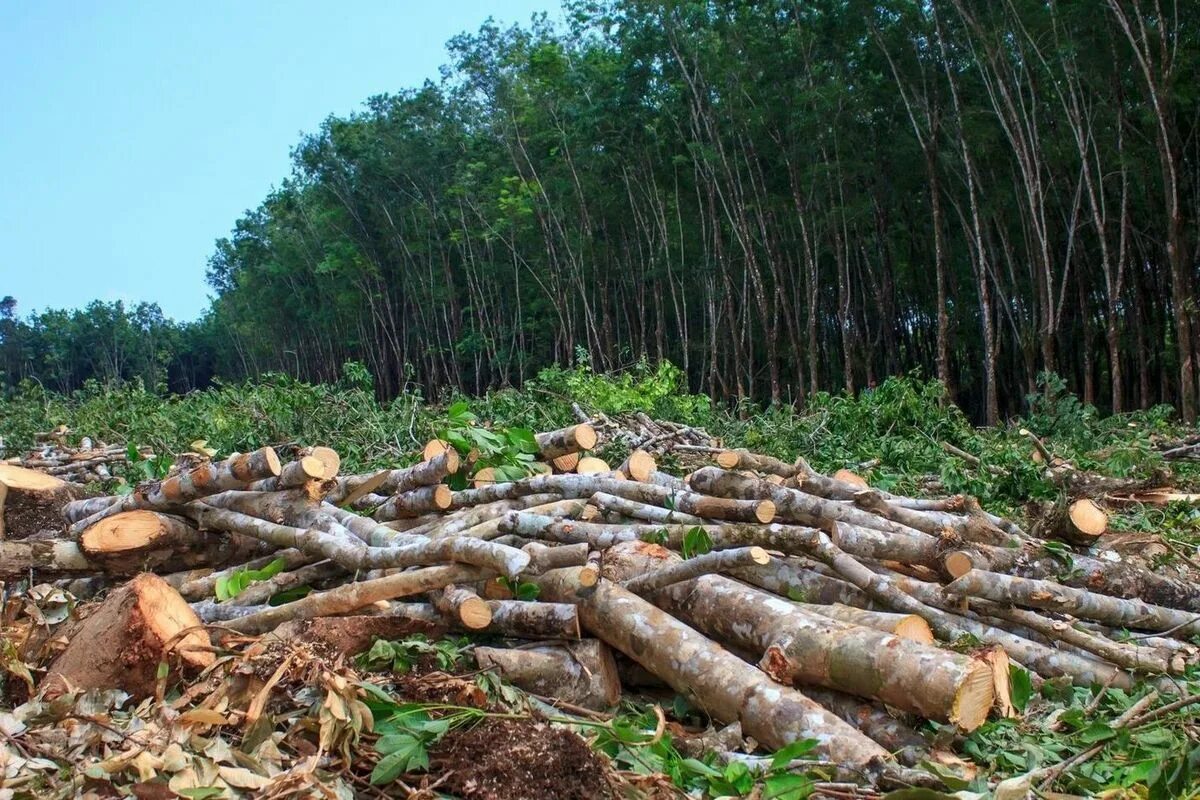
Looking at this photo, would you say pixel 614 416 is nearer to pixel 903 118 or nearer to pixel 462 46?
pixel 903 118

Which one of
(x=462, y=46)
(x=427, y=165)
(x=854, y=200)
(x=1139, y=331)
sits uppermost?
(x=462, y=46)

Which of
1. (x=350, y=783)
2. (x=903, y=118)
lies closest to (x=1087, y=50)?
(x=903, y=118)

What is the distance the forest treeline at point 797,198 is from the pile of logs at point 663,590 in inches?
343

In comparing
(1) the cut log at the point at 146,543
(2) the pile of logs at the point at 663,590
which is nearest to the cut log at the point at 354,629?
(2) the pile of logs at the point at 663,590

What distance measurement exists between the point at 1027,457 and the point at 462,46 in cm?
2404

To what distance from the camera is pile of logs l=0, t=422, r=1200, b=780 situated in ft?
10.6

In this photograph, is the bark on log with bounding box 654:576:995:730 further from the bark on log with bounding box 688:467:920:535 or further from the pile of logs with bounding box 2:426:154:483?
the pile of logs with bounding box 2:426:154:483

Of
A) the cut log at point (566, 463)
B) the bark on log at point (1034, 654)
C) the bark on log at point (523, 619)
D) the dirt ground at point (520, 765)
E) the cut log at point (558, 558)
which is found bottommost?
the bark on log at point (1034, 654)

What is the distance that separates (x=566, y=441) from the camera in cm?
572

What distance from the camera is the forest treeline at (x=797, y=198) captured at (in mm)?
15477

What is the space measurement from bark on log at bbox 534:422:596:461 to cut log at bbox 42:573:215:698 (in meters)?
2.66

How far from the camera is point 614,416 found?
29.4ft

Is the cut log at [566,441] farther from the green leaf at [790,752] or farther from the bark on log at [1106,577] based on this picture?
the green leaf at [790,752]

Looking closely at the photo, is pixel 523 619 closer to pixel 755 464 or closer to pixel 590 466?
pixel 590 466
